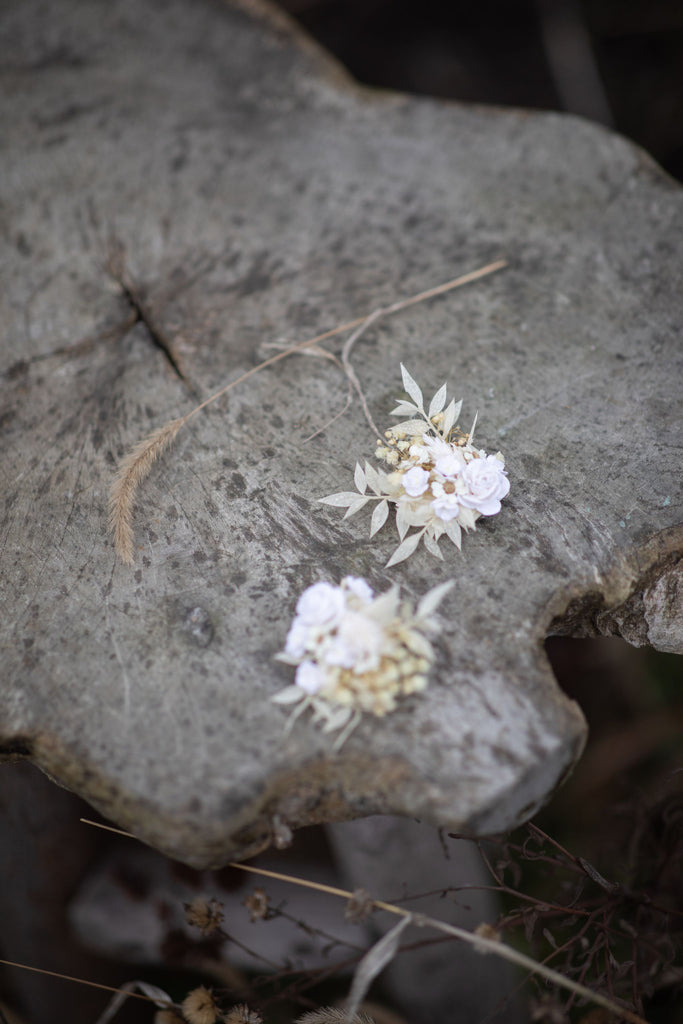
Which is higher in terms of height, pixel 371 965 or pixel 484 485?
pixel 484 485

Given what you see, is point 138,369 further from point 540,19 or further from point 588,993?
point 540,19

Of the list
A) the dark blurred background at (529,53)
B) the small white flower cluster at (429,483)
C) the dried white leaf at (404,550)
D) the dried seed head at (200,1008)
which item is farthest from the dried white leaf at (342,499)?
the dark blurred background at (529,53)

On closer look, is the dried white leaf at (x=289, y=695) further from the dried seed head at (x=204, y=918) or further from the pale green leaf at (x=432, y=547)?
the dried seed head at (x=204, y=918)

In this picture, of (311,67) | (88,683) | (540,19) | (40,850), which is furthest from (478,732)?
(540,19)

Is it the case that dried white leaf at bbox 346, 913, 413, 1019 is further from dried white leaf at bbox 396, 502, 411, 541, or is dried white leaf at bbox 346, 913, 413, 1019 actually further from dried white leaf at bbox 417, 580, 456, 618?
dried white leaf at bbox 396, 502, 411, 541

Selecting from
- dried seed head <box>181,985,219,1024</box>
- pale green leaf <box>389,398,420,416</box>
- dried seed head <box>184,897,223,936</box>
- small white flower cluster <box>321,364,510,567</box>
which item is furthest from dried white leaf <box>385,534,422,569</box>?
dried seed head <box>181,985,219,1024</box>

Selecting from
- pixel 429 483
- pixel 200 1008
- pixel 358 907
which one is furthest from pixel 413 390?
pixel 200 1008

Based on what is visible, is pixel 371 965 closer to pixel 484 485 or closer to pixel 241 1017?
pixel 241 1017
